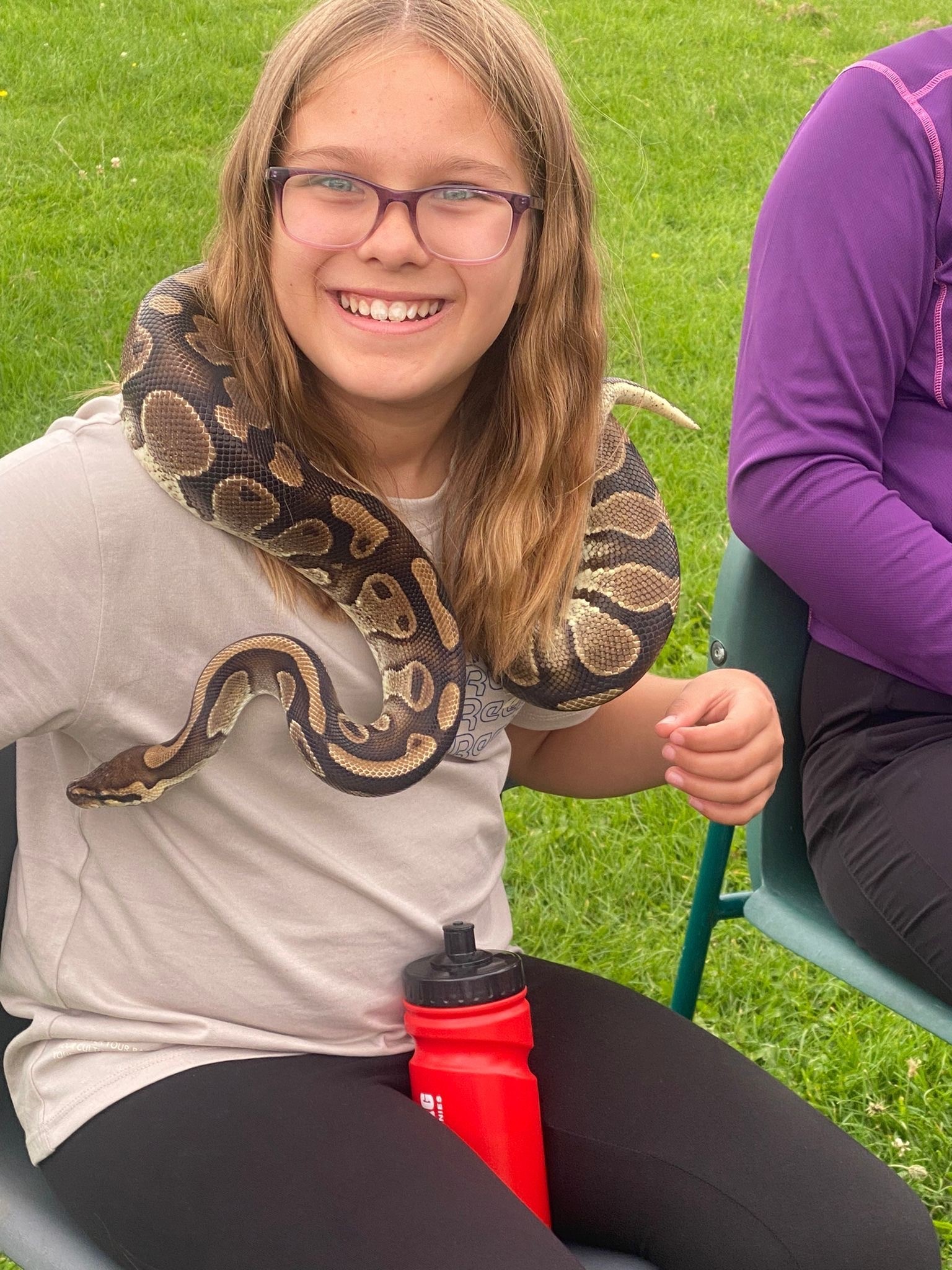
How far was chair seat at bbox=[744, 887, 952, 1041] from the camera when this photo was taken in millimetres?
2541

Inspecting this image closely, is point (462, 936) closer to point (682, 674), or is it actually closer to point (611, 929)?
point (611, 929)

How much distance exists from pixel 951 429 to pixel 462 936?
1.37m

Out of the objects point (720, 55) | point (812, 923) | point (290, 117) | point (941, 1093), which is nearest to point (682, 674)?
point (941, 1093)

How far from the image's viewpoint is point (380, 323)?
2.18 m

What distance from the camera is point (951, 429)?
9.11ft

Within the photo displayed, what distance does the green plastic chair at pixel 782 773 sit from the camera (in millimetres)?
2826

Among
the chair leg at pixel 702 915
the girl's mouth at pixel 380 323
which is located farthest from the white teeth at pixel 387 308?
the chair leg at pixel 702 915

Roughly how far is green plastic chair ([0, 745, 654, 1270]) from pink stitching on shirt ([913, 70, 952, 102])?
1952 mm

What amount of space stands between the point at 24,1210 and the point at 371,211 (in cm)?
149

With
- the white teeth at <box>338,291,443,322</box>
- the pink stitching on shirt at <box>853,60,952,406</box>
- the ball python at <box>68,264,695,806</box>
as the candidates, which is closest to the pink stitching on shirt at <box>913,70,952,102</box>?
the pink stitching on shirt at <box>853,60,952,406</box>

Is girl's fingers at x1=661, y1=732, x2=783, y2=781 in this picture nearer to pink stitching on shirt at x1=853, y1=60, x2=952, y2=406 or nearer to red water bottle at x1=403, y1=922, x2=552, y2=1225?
red water bottle at x1=403, y1=922, x2=552, y2=1225

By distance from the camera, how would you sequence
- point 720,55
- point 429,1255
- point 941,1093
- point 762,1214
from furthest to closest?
point 720,55
point 941,1093
point 762,1214
point 429,1255

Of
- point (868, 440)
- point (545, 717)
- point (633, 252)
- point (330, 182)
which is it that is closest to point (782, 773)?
point (545, 717)

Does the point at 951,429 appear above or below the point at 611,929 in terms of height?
above
